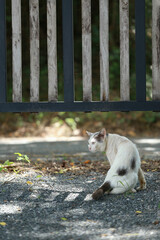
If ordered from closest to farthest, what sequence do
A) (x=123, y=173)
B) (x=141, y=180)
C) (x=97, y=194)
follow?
(x=97, y=194) < (x=123, y=173) < (x=141, y=180)

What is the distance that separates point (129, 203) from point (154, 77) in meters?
1.70

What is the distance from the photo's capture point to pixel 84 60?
4.69m

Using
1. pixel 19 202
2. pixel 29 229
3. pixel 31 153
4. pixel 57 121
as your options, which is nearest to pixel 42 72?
pixel 57 121

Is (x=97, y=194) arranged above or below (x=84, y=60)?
below

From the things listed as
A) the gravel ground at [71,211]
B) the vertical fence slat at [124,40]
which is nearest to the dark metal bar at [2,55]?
the gravel ground at [71,211]

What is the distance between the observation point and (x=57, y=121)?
1130 cm

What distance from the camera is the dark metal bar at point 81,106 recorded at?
182 inches

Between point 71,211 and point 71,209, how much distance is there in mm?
72

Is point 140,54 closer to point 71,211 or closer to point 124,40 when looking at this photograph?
point 124,40

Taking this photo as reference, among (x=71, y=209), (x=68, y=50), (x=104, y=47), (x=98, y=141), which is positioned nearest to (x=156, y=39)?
(x=104, y=47)

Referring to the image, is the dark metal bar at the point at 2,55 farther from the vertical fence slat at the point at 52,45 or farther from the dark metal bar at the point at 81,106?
the vertical fence slat at the point at 52,45

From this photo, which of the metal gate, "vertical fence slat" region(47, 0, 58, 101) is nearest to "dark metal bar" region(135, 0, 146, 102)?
the metal gate

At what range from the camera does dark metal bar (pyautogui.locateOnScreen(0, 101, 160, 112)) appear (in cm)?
462

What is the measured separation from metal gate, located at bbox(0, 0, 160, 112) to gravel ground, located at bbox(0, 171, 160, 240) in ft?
3.05
